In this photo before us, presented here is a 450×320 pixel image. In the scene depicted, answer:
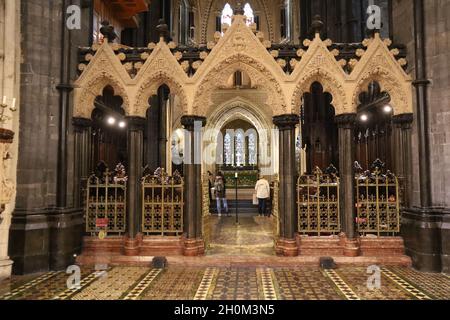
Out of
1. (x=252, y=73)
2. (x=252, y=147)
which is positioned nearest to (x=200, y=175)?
(x=252, y=73)

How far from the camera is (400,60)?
7.12 meters

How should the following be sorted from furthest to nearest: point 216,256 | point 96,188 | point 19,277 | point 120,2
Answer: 1. point 120,2
2. point 96,188
3. point 216,256
4. point 19,277

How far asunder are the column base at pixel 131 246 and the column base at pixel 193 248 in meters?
0.99

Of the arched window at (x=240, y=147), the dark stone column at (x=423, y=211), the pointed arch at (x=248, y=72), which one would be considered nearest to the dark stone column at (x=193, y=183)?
the pointed arch at (x=248, y=72)

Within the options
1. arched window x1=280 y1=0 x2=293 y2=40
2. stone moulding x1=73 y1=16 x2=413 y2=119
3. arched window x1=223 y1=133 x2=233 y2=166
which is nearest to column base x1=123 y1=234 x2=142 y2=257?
stone moulding x1=73 y1=16 x2=413 y2=119

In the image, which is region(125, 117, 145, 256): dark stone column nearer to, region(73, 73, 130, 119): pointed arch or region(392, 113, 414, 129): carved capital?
region(73, 73, 130, 119): pointed arch

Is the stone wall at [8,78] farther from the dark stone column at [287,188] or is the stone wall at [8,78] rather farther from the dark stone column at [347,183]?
the dark stone column at [347,183]

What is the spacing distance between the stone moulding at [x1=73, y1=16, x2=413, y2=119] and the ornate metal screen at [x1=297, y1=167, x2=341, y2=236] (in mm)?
1578

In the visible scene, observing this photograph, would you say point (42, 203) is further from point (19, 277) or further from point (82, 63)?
point (82, 63)

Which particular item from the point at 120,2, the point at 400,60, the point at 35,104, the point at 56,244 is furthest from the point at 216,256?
the point at 120,2

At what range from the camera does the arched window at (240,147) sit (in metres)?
30.5

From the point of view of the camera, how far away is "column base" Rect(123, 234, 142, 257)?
707 centimetres

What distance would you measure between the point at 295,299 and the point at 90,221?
470 cm

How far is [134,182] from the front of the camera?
24.2 ft
